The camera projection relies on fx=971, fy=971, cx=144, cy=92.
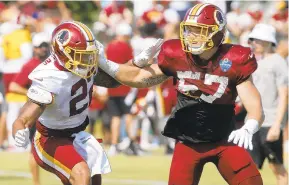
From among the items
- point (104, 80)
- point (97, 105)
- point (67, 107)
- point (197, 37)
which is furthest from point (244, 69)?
point (97, 105)

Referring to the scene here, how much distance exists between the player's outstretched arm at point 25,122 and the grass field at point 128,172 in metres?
3.54

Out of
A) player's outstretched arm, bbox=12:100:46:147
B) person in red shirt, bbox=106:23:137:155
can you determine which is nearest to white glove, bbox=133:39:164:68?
player's outstretched arm, bbox=12:100:46:147

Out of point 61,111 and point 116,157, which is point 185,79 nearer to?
point 61,111

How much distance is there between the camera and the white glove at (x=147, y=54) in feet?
22.5

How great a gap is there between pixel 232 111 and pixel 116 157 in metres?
6.21

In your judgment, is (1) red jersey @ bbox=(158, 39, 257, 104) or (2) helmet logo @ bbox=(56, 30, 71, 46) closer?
(1) red jersey @ bbox=(158, 39, 257, 104)

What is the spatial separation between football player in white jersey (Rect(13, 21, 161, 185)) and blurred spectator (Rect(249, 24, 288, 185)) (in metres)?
2.53

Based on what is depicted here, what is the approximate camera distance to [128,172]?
10984 millimetres

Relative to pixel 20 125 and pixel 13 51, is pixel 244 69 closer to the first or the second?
pixel 20 125

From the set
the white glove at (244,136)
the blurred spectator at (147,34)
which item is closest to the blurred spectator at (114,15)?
the blurred spectator at (147,34)

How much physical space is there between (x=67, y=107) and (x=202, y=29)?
1116mm

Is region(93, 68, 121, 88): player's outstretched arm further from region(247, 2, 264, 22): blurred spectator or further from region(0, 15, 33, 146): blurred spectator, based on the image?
region(247, 2, 264, 22): blurred spectator

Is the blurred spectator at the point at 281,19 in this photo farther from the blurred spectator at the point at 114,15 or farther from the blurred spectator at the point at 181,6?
the blurred spectator at the point at 114,15

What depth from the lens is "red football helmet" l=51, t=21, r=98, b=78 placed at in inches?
260
